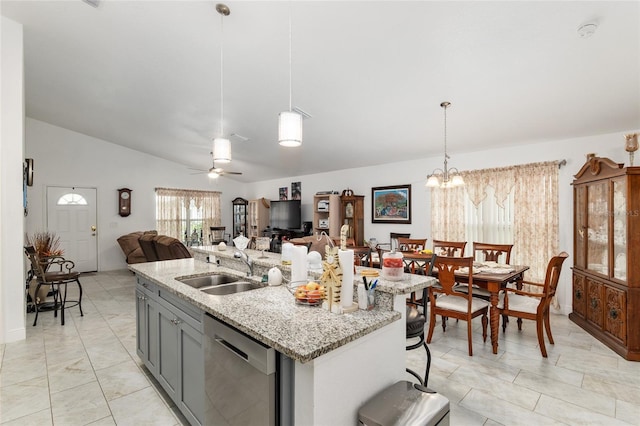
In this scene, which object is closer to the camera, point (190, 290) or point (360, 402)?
point (360, 402)

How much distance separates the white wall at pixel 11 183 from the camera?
3184mm

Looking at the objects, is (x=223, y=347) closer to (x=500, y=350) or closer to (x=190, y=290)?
(x=190, y=290)

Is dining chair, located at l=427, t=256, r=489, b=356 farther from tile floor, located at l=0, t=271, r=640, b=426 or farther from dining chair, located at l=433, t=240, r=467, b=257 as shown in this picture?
dining chair, located at l=433, t=240, r=467, b=257

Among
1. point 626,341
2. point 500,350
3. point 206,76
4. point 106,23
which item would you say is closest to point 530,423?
point 500,350

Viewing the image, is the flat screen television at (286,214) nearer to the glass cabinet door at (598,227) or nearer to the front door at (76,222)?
the front door at (76,222)

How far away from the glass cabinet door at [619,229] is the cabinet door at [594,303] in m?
0.31

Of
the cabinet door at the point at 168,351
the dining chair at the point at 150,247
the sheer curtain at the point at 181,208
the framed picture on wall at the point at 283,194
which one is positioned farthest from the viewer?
the framed picture on wall at the point at 283,194

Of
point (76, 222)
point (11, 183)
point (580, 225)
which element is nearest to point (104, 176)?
point (76, 222)

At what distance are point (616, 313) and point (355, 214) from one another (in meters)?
4.18

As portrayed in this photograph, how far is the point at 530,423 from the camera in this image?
78.4 inches

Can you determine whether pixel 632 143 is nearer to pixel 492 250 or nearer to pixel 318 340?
pixel 492 250

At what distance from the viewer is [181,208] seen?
8.51m

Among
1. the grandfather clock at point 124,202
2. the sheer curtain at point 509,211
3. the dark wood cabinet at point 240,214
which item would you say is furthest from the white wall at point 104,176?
the sheer curtain at point 509,211

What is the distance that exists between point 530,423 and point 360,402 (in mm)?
1422
